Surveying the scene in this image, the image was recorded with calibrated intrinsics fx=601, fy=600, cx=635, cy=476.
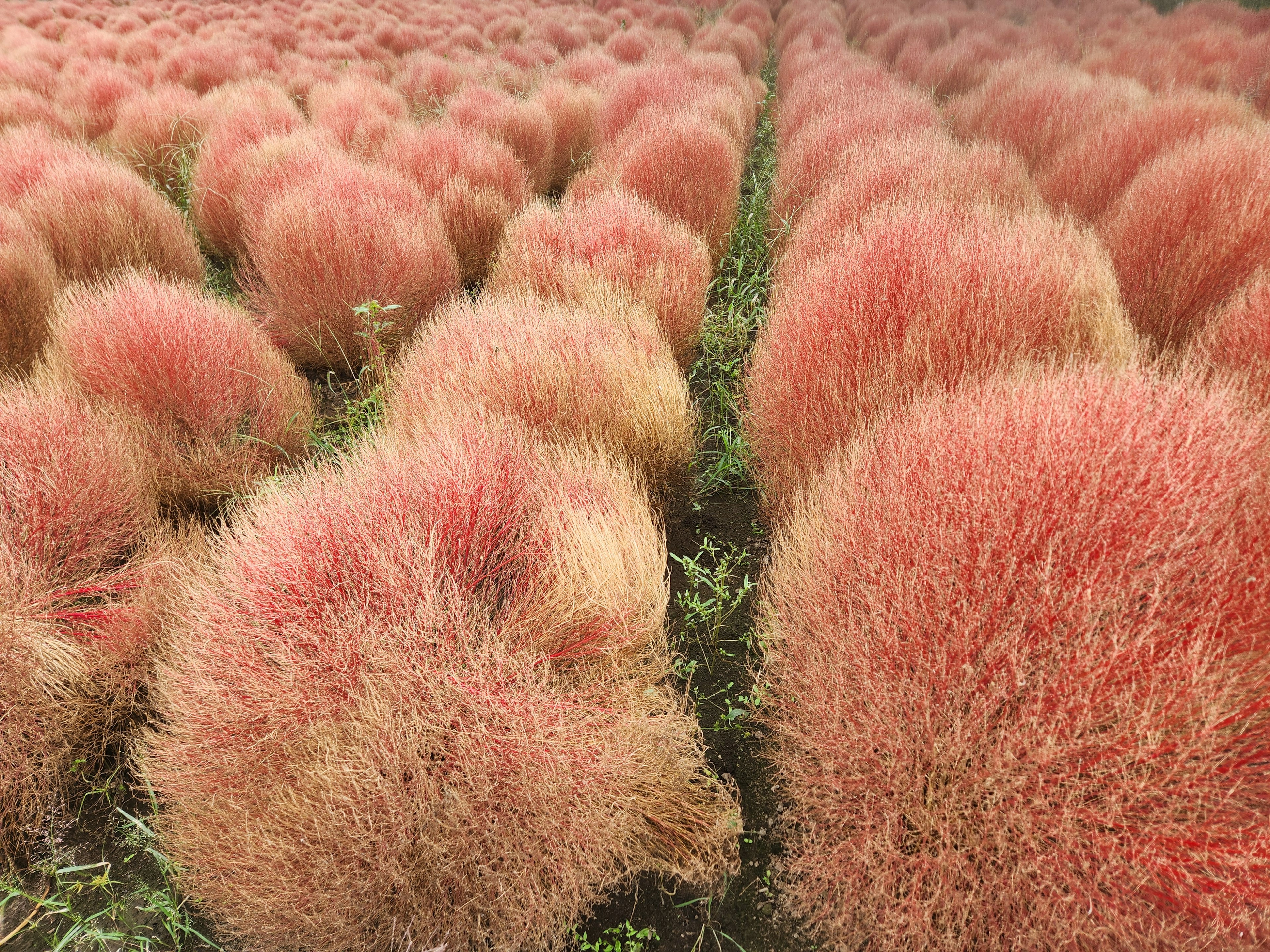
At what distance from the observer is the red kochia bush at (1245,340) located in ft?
4.07

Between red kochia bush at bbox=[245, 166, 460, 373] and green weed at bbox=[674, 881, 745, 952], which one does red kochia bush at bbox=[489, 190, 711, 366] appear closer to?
red kochia bush at bbox=[245, 166, 460, 373]

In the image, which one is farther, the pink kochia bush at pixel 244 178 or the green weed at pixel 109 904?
the pink kochia bush at pixel 244 178

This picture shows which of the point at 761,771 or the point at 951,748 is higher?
the point at 951,748

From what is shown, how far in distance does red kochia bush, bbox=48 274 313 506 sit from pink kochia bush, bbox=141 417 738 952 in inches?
20.7

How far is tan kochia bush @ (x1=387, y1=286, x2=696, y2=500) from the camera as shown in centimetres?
168

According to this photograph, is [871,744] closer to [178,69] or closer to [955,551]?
[955,551]

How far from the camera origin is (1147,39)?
19.2 feet

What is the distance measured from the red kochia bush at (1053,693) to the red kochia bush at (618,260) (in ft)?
4.70

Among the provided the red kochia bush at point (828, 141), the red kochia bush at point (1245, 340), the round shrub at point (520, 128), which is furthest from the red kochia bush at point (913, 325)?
the round shrub at point (520, 128)

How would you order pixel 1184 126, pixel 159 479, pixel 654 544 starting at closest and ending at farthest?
pixel 654 544 < pixel 159 479 < pixel 1184 126

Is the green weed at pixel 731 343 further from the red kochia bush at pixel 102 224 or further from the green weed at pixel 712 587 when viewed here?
the red kochia bush at pixel 102 224

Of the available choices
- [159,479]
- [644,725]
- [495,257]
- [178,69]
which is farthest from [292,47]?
[644,725]

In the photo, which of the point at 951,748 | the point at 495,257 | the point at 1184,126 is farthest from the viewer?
the point at 495,257

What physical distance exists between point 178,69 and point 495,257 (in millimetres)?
5193
